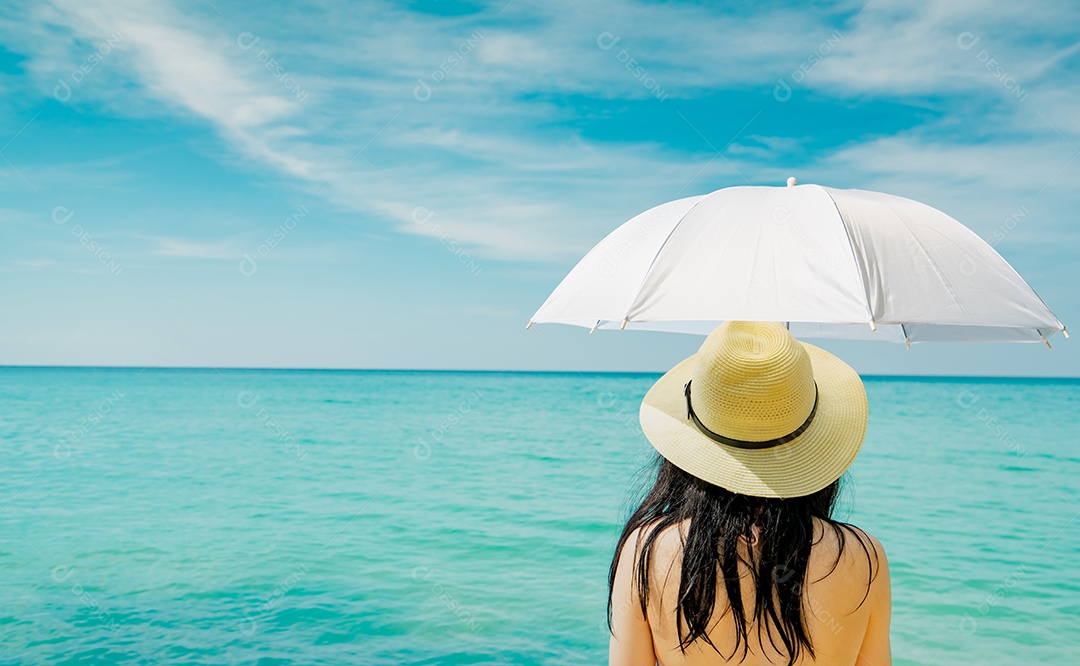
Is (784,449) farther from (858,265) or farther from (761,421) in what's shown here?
(858,265)

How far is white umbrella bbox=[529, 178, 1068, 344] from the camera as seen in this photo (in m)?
2.00

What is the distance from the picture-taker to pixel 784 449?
5.02 ft

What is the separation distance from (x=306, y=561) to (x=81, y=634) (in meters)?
2.41

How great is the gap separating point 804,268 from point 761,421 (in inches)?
28.2

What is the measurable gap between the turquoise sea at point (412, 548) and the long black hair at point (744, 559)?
1.03ft

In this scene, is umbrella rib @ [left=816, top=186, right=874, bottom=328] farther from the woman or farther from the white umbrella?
the woman

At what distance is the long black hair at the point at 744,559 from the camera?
4.90 feet

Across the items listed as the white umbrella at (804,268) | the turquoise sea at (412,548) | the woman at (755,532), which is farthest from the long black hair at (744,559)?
the white umbrella at (804,268)

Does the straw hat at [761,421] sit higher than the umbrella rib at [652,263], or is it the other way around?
the umbrella rib at [652,263]

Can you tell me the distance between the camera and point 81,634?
6.00 m

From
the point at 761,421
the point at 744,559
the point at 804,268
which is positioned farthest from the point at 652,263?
the point at 744,559

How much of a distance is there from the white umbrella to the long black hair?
0.54 metres

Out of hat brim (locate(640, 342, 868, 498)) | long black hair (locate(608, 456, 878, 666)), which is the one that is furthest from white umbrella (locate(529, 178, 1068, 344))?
long black hair (locate(608, 456, 878, 666))

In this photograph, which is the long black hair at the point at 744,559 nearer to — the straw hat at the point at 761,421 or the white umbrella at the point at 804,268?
the straw hat at the point at 761,421
